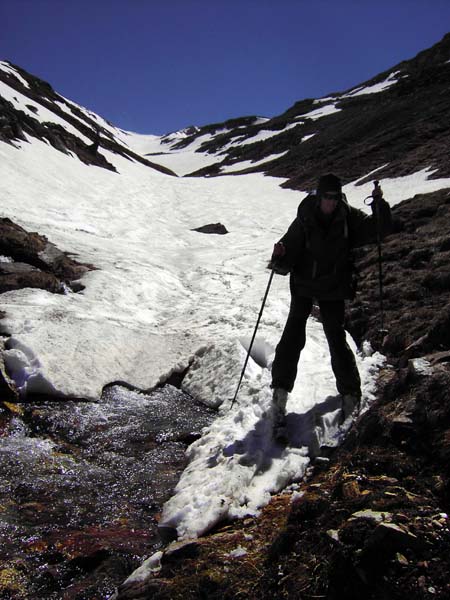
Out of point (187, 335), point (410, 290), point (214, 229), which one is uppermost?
point (214, 229)

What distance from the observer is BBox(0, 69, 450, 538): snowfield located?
14.5 feet

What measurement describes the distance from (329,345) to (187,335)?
3765 millimetres

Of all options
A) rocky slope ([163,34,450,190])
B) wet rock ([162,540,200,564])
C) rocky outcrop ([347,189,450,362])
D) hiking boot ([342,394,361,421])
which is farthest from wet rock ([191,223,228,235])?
wet rock ([162,540,200,564])

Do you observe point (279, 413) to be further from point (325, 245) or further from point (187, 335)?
point (187, 335)

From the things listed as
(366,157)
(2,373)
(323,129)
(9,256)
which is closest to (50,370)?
(2,373)

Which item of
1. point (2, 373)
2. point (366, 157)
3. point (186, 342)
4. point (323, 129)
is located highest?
point (323, 129)

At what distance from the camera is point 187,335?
8273mm

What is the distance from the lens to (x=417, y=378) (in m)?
4.41

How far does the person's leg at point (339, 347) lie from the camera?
192 inches

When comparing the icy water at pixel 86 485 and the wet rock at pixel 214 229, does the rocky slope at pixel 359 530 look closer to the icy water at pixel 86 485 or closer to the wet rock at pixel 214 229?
the icy water at pixel 86 485

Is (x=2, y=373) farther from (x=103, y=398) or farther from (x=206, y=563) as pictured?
(x=206, y=563)

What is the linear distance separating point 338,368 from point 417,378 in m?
0.80

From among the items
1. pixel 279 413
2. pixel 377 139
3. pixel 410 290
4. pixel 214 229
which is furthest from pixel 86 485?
pixel 377 139

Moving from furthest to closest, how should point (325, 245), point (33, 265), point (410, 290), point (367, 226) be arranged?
point (33, 265) → point (410, 290) → point (367, 226) → point (325, 245)
